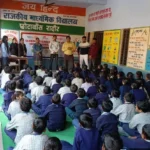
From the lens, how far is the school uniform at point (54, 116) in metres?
3.38

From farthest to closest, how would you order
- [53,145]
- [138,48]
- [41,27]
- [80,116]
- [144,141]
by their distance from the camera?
[41,27] < [138,48] < [80,116] < [144,141] < [53,145]

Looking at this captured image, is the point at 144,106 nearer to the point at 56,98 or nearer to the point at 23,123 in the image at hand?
the point at 56,98

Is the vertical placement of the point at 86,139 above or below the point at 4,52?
below

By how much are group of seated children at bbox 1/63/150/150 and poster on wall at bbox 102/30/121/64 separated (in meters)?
1.98

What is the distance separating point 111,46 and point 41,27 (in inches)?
136

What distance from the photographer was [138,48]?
6.32m

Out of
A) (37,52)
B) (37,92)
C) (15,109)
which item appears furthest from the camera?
(37,52)

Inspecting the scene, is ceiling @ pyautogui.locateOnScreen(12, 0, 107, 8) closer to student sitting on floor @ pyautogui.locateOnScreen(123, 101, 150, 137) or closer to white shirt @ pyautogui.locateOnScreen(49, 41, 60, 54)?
white shirt @ pyautogui.locateOnScreen(49, 41, 60, 54)

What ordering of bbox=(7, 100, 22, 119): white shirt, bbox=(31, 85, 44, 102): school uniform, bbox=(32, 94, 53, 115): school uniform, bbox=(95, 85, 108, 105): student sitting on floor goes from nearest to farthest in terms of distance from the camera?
bbox=(7, 100, 22, 119): white shirt
bbox=(32, 94, 53, 115): school uniform
bbox=(95, 85, 108, 105): student sitting on floor
bbox=(31, 85, 44, 102): school uniform

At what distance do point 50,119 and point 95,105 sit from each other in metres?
0.75

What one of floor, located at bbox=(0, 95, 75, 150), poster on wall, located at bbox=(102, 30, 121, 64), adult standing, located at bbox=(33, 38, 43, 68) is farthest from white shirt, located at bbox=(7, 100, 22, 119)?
adult standing, located at bbox=(33, 38, 43, 68)

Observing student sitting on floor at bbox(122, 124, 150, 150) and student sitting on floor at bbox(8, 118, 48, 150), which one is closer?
student sitting on floor at bbox(8, 118, 48, 150)

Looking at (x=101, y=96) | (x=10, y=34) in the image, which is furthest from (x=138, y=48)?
(x=10, y=34)

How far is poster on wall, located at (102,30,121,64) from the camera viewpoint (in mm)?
7380
